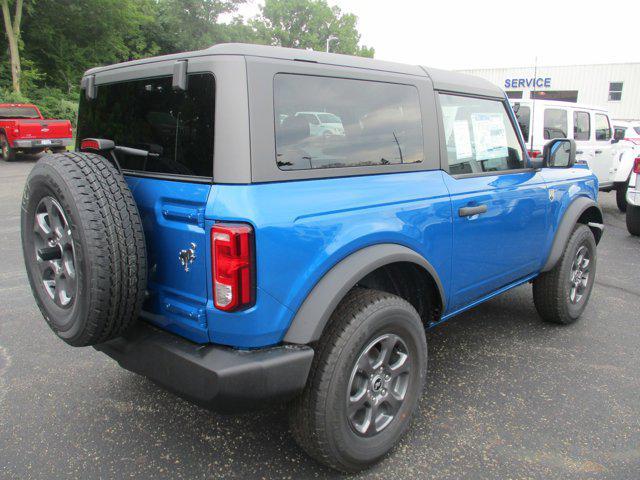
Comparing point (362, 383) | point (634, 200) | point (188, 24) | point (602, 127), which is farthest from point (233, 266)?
point (188, 24)

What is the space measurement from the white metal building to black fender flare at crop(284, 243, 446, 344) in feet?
96.3

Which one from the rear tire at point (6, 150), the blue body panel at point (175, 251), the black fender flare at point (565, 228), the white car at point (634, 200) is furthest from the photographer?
the rear tire at point (6, 150)

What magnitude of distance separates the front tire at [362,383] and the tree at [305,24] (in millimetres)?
60048

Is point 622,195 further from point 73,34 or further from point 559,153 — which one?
point 73,34

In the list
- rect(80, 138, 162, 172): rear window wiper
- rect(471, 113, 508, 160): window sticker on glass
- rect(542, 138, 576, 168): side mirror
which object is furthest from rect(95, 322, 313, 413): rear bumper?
rect(542, 138, 576, 168): side mirror

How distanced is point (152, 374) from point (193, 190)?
0.81 metres

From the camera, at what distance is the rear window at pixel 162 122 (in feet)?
6.55

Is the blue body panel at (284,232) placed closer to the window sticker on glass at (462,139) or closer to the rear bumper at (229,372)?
the rear bumper at (229,372)

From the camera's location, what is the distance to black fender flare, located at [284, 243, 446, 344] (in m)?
2.01

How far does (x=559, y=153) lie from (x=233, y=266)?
270 cm

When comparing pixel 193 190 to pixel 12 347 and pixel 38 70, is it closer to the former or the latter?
pixel 12 347

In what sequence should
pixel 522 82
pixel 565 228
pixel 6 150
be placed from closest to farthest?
pixel 565 228 → pixel 6 150 → pixel 522 82

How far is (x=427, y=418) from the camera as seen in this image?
2.75m

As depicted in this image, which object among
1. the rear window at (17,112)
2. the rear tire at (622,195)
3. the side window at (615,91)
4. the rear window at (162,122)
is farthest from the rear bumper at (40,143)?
the side window at (615,91)
